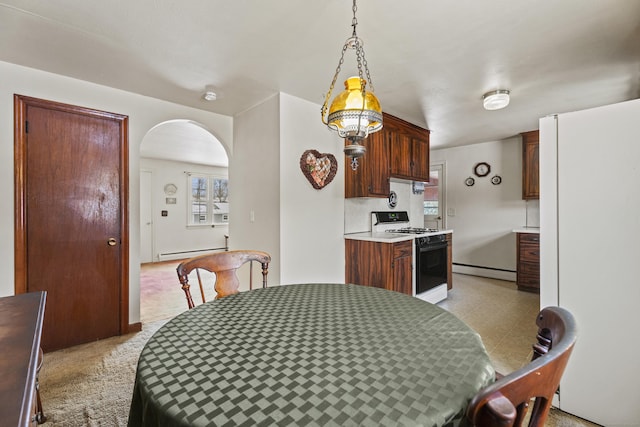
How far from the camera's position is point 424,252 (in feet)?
11.2

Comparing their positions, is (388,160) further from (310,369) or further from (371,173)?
(310,369)

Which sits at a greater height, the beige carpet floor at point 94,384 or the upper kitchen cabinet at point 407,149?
the upper kitchen cabinet at point 407,149

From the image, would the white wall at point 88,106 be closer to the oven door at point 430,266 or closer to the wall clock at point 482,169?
the oven door at point 430,266

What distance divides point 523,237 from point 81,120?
17.6 feet

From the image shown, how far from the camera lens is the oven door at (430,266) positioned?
3.33 meters

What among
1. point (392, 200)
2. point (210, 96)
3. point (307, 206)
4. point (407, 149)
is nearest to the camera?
point (210, 96)

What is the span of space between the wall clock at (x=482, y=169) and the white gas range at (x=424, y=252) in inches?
75.5

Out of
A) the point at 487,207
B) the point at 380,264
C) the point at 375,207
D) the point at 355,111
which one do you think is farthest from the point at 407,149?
the point at 355,111

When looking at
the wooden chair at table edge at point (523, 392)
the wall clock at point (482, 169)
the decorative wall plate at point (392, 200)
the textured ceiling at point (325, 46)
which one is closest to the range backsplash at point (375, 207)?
the decorative wall plate at point (392, 200)

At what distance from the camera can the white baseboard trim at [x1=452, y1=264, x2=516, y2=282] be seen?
187 inches

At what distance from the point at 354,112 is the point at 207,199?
6.78 m

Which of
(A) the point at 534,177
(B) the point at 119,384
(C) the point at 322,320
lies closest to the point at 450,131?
(A) the point at 534,177

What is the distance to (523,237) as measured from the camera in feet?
13.6

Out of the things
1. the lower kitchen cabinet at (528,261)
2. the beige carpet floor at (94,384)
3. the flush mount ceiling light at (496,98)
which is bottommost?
the beige carpet floor at (94,384)
